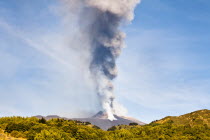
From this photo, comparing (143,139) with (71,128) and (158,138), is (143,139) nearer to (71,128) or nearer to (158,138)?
(158,138)

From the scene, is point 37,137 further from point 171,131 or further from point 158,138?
point 171,131

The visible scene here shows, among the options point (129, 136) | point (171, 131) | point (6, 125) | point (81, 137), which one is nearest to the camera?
point (6, 125)

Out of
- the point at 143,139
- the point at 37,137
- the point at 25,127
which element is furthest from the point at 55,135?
the point at 143,139

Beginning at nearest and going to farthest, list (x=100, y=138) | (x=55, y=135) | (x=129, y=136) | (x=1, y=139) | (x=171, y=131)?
(x=1, y=139) → (x=55, y=135) → (x=100, y=138) → (x=129, y=136) → (x=171, y=131)

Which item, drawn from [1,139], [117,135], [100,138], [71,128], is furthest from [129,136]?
[1,139]

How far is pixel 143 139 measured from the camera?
138m

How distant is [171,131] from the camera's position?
166 meters

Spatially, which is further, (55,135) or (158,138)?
(158,138)

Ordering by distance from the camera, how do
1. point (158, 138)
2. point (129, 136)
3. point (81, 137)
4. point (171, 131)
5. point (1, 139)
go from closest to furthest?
point (1, 139) → point (81, 137) → point (158, 138) → point (129, 136) → point (171, 131)

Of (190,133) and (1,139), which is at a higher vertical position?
(190,133)

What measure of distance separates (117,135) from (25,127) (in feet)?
241

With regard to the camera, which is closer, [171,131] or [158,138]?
[158,138]

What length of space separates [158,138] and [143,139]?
35.6 feet

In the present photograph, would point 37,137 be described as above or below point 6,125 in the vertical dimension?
below
